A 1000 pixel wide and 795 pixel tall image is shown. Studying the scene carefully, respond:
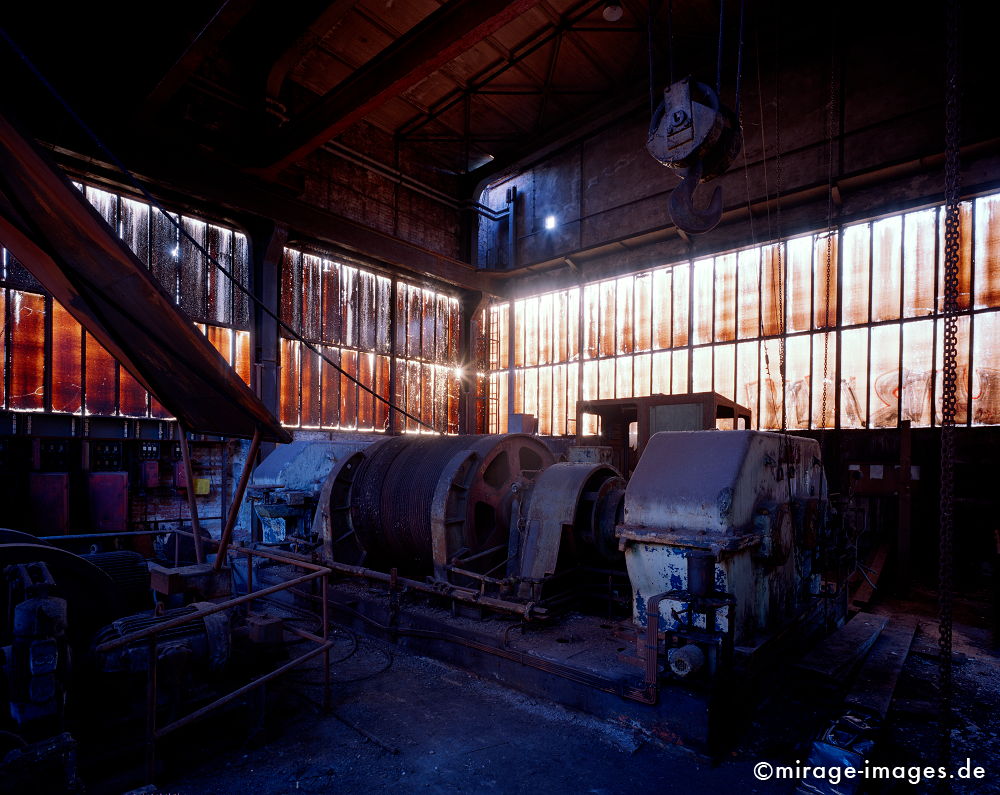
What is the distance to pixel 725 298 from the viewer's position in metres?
10.9

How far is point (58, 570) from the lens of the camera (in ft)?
11.3

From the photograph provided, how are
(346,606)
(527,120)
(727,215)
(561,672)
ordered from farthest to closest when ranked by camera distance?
1. (527,120)
2. (727,215)
3. (346,606)
4. (561,672)

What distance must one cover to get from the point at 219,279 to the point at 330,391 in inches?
118

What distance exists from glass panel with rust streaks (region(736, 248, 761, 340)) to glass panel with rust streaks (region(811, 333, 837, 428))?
104 centimetres

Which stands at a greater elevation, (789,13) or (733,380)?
(789,13)

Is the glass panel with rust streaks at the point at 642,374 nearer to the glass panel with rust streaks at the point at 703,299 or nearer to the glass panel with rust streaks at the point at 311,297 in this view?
the glass panel with rust streaks at the point at 703,299

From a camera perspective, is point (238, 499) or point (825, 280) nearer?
point (238, 499)

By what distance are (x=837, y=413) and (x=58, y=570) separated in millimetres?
9994

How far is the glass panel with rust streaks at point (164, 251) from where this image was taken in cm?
953

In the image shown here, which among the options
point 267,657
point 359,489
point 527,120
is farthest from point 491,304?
point 267,657

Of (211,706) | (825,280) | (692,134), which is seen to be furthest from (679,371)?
(211,706)

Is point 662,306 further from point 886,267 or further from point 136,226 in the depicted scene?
point 136,226

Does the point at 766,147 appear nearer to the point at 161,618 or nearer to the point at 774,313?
the point at 774,313

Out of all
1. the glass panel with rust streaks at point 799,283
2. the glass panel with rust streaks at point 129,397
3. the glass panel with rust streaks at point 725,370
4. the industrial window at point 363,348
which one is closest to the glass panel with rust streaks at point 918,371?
the glass panel with rust streaks at point 799,283
